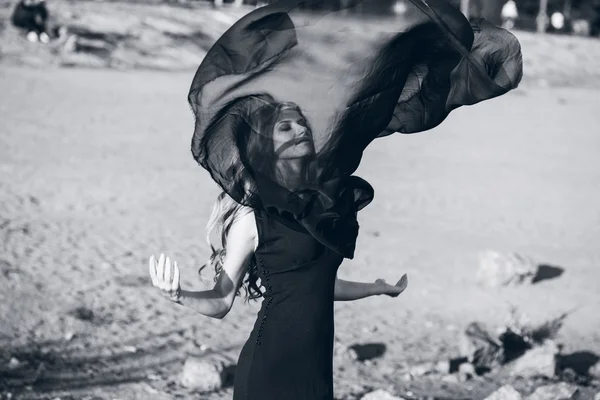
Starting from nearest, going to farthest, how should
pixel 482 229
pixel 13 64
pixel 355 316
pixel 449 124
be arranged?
pixel 355 316, pixel 482 229, pixel 449 124, pixel 13 64

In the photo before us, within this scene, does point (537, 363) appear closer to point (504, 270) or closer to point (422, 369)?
point (422, 369)

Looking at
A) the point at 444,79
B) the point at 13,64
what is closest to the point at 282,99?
the point at 444,79

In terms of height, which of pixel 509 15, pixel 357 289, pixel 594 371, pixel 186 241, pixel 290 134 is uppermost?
pixel 290 134

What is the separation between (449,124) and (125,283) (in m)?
10.7

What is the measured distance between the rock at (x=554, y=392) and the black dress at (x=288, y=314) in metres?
2.66

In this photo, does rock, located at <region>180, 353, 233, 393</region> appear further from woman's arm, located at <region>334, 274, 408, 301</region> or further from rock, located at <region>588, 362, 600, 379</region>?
rock, located at <region>588, 362, 600, 379</region>

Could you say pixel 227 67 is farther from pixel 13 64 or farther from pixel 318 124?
pixel 13 64

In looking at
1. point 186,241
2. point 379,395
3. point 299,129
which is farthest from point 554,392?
point 186,241

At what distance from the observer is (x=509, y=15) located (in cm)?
3353

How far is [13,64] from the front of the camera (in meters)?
19.8

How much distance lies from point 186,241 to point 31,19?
15634 mm

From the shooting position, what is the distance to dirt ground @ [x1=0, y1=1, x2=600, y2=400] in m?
6.22

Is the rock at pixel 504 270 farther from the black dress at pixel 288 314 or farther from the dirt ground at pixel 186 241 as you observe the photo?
the black dress at pixel 288 314

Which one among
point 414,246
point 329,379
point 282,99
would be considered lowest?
point 414,246
